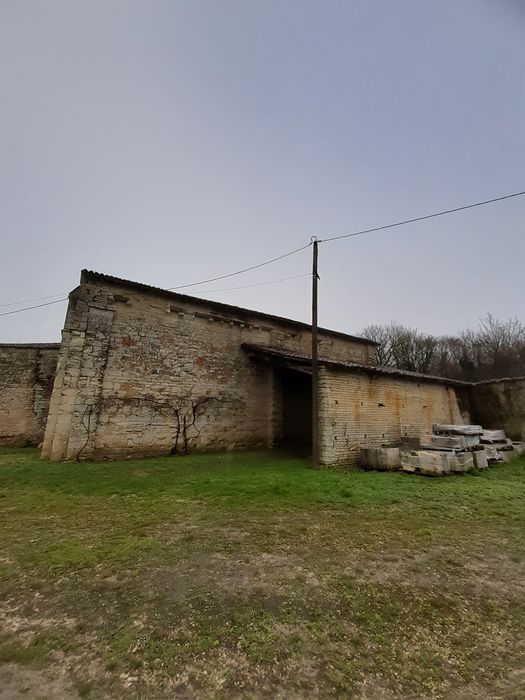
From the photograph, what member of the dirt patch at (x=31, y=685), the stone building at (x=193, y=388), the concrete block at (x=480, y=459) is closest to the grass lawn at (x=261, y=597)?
the dirt patch at (x=31, y=685)

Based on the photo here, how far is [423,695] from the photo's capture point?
1.68 metres

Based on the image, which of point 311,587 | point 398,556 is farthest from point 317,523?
point 311,587

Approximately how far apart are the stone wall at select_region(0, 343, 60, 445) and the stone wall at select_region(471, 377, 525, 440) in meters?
16.5

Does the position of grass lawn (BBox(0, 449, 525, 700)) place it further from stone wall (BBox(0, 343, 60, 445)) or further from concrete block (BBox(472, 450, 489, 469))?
stone wall (BBox(0, 343, 60, 445))

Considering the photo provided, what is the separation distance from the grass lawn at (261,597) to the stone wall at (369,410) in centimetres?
312

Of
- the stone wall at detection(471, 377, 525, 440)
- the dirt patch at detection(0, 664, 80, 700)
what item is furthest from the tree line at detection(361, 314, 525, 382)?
the dirt patch at detection(0, 664, 80, 700)

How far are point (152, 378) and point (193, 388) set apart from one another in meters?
1.38

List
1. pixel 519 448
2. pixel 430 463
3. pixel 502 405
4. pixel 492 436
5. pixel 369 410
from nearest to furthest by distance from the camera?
pixel 430 463, pixel 369 410, pixel 492 436, pixel 519 448, pixel 502 405

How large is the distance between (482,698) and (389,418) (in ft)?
28.4

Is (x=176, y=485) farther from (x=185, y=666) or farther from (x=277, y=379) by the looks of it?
(x=277, y=379)

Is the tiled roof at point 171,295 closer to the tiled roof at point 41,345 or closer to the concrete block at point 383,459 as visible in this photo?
the tiled roof at point 41,345

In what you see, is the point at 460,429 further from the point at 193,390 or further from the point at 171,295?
the point at 171,295

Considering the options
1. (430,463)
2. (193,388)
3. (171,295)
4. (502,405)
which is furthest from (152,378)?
(502,405)

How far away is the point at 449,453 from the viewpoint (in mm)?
7691
